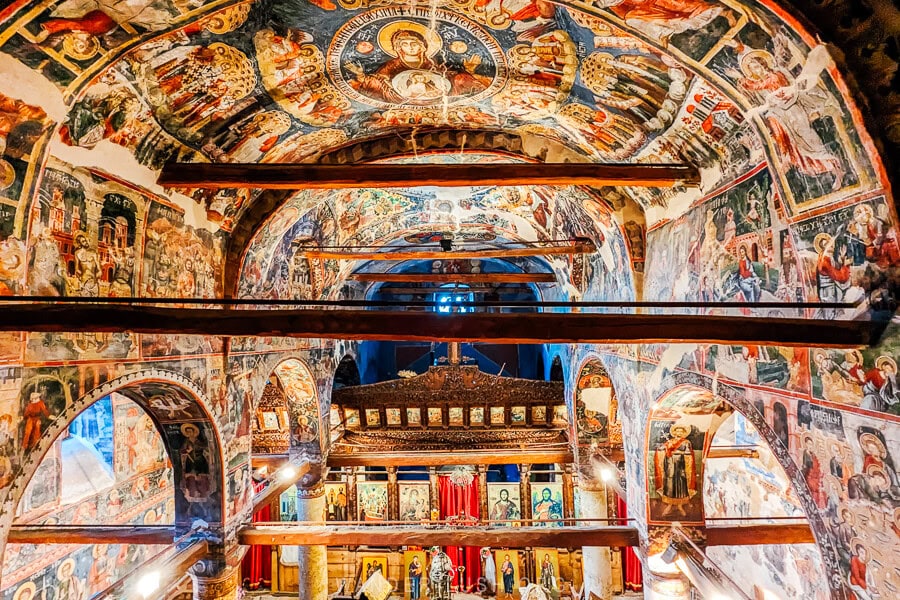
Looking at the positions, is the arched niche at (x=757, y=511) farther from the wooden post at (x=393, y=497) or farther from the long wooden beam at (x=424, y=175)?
the wooden post at (x=393, y=497)

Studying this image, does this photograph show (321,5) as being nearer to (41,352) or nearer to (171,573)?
(41,352)

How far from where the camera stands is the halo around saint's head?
18.6 feet

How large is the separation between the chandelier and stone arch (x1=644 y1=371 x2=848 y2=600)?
9.14 meters

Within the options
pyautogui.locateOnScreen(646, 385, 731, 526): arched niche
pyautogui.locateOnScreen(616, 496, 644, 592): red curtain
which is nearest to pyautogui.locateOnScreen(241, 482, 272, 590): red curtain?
pyautogui.locateOnScreen(616, 496, 644, 592): red curtain

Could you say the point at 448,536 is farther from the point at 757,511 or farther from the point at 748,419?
the point at 757,511

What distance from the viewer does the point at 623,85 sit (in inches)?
240

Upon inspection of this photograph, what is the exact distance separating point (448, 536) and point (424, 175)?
697 cm

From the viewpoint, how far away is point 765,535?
28.6 feet

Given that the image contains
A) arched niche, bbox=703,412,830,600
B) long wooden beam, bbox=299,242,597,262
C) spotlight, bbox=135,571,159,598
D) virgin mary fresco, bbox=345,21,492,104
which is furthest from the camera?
arched niche, bbox=703,412,830,600

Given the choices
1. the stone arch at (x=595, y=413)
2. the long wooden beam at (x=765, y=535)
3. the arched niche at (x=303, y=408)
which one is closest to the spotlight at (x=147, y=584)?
the arched niche at (x=303, y=408)

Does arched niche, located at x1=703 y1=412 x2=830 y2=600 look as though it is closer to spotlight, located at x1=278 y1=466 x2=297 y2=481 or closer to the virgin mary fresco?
the virgin mary fresco

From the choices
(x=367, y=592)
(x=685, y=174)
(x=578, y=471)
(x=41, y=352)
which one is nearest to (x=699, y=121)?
(x=685, y=174)

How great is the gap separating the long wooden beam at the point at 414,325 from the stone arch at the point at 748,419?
1797mm

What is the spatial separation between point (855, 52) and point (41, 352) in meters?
7.81
